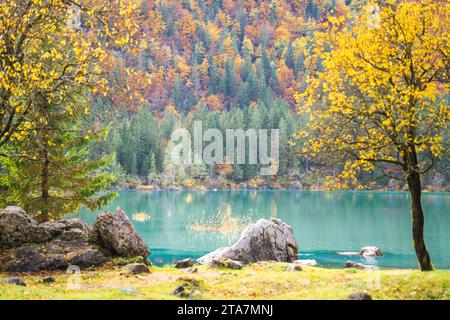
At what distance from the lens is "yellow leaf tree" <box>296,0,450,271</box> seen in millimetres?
15211

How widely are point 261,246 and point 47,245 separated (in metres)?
10.4

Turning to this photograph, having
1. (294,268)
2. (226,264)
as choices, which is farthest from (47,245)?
(294,268)

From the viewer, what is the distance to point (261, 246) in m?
24.5

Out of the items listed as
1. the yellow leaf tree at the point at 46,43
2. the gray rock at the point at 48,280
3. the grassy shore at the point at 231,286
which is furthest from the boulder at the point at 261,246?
the yellow leaf tree at the point at 46,43

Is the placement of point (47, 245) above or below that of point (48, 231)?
below

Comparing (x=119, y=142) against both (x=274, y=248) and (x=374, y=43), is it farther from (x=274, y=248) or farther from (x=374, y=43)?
(x=374, y=43)

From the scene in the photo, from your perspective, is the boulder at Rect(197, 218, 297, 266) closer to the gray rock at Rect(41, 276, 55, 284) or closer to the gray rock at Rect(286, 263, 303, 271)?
the gray rock at Rect(286, 263, 303, 271)

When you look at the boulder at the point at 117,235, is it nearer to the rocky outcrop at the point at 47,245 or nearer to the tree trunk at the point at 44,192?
the rocky outcrop at the point at 47,245

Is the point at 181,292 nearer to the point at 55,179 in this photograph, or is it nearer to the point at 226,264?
the point at 226,264

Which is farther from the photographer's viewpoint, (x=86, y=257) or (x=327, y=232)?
(x=327, y=232)

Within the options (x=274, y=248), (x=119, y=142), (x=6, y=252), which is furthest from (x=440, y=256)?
(x=119, y=142)

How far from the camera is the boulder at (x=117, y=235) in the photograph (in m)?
19.5

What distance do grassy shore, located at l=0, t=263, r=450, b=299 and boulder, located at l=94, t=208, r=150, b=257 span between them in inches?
A: 56.5
